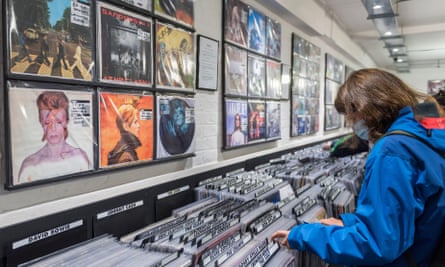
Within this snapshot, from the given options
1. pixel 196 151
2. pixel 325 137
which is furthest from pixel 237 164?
pixel 325 137

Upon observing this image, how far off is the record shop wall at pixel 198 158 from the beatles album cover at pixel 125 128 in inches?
3.2

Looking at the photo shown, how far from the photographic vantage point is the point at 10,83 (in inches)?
46.4

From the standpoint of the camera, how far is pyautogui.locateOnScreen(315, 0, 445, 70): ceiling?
4.73m

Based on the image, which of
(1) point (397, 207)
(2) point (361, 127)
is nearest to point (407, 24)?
(2) point (361, 127)

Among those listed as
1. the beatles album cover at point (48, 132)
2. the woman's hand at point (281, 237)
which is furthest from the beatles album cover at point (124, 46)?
the woman's hand at point (281, 237)

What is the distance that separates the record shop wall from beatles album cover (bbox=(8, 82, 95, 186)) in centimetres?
5

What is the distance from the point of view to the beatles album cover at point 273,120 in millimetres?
3234

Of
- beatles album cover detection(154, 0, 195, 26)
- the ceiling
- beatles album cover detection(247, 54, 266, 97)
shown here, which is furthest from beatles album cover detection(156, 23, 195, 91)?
the ceiling

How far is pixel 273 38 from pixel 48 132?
8.26 ft

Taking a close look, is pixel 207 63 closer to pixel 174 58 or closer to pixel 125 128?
pixel 174 58

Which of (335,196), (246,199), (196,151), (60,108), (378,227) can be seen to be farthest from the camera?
(196,151)

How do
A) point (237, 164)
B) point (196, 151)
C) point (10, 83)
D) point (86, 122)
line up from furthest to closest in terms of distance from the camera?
point (237, 164) → point (196, 151) → point (86, 122) → point (10, 83)

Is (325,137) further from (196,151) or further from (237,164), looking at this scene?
(196,151)

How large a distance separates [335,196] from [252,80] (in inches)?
50.8
